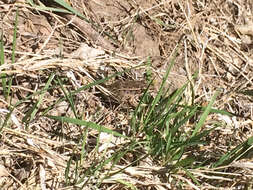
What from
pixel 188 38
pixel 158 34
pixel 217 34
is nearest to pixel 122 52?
pixel 158 34

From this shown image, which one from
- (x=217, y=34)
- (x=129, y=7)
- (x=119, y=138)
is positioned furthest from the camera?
(x=217, y=34)

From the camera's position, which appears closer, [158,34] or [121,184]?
[121,184]

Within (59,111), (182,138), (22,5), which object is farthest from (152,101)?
(22,5)

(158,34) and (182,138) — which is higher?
(158,34)

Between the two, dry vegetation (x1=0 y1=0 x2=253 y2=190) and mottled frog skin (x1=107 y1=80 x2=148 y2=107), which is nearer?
dry vegetation (x1=0 y1=0 x2=253 y2=190)

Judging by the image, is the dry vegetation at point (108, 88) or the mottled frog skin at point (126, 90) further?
the mottled frog skin at point (126, 90)

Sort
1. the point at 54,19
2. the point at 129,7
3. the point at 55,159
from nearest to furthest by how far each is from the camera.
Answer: the point at 55,159 → the point at 54,19 → the point at 129,7

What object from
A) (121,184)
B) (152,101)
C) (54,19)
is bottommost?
(121,184)

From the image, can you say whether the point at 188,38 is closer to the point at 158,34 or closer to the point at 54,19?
the point at 158,34
